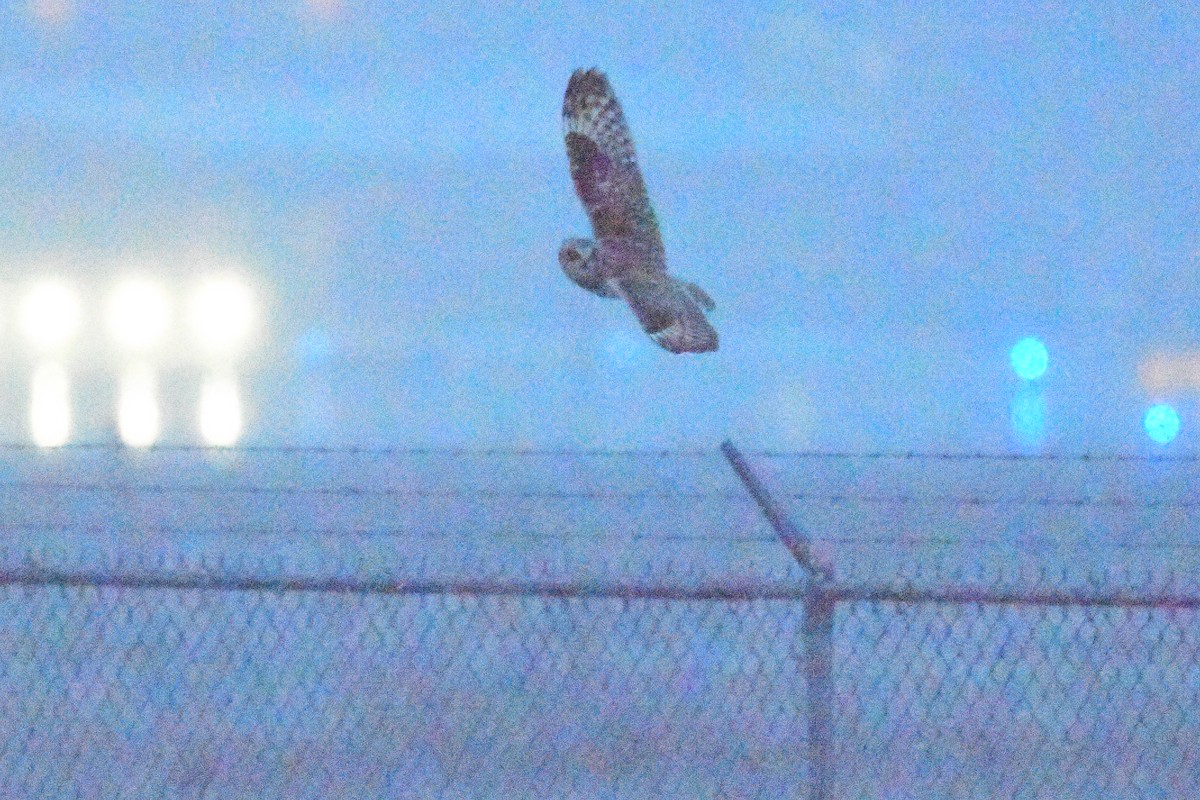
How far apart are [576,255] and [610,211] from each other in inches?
12.1

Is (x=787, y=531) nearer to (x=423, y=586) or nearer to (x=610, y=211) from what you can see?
(x=423, y=586)

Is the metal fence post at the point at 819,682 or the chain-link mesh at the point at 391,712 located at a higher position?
the chain-link mesh at the point at 391,712

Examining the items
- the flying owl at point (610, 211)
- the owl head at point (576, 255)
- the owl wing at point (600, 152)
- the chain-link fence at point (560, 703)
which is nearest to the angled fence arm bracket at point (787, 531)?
the chain-link fence at point (560, 703)

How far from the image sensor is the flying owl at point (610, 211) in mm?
7223

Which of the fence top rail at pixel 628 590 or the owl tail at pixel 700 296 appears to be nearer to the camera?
the fence top rail at pixel 628 590

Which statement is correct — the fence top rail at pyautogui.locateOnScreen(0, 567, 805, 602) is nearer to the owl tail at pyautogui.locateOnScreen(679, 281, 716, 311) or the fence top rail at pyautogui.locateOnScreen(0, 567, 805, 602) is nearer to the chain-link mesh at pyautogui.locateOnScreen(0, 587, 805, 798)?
the chain-link mesh at pyautogui.locateOnScreen(0, 587, 805, 798)

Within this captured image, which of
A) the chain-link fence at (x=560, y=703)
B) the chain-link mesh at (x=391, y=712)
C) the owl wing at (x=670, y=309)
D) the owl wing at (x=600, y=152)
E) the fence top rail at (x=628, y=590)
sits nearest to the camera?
the fence top rail at (x=628, y=590)

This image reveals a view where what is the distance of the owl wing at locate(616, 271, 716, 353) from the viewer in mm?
6164

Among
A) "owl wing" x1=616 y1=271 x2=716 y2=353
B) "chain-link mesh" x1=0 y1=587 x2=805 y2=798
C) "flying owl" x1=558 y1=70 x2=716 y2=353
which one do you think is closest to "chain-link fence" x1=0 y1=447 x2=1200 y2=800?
"chain-link mesh" x1=0 y1=587 x2=805 y2=798

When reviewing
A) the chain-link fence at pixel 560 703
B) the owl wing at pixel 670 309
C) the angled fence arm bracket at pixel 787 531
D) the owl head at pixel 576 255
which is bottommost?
the angled fence arm bracket at pixel 787 531

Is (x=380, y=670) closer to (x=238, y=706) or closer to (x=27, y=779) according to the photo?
(x=238, y=706)

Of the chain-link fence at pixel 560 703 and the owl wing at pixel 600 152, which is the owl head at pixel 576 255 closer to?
the owl wing at pixel 600 152

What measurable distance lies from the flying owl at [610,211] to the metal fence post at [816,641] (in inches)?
101

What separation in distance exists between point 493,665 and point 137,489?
157 inches
